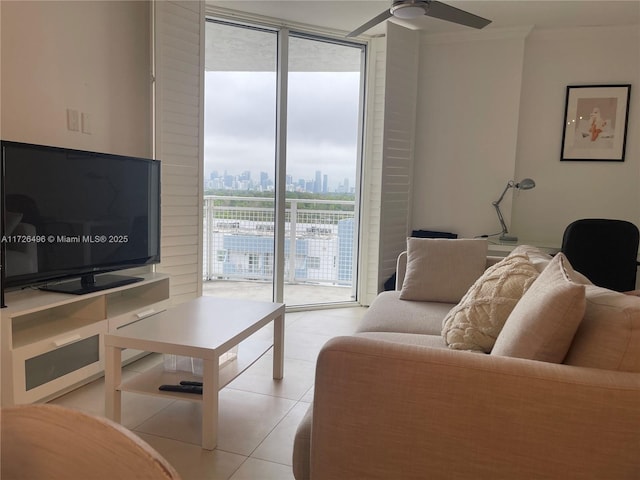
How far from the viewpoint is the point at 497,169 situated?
4125mm

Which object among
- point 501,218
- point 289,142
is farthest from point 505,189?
point 289,142

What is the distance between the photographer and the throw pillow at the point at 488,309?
1.68 m

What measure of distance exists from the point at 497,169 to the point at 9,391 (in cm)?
373

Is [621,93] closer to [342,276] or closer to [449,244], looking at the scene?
[449,244]

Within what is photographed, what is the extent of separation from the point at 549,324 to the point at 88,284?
7.40 ft

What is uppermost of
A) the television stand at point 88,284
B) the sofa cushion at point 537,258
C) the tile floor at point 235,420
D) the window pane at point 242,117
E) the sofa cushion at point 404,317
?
the window pane at point 242,117

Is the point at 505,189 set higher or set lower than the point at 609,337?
higher

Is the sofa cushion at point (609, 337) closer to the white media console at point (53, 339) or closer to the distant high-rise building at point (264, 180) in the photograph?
the white media console at point (53, 339)

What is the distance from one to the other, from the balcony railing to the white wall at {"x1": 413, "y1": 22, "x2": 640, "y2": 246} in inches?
32.2

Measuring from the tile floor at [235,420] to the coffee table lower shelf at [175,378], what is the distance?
20 centimetres

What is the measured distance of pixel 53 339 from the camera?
2207 millimetres

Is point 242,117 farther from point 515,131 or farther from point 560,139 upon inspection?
point 560,139

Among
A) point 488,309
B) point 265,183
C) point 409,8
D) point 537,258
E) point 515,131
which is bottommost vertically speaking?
point 488,309

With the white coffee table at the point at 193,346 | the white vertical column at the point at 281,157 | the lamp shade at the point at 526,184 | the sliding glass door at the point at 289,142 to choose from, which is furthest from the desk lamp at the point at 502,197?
the white coffee table at the point at 193,346
